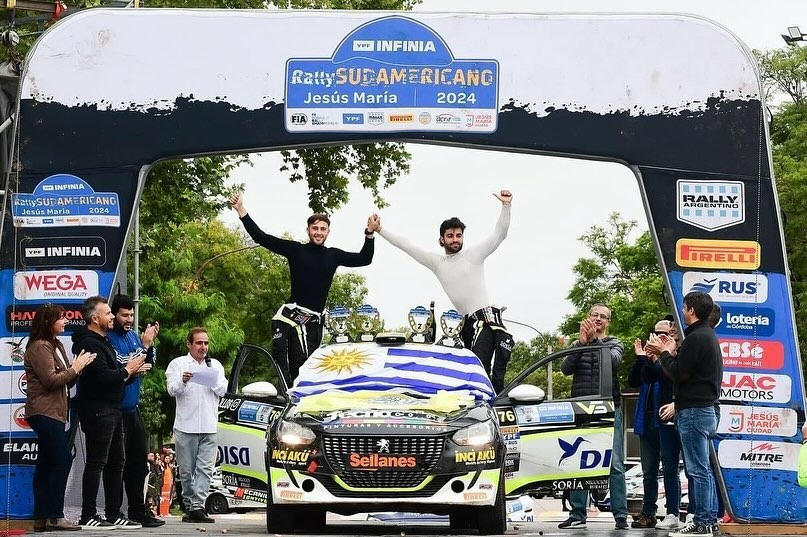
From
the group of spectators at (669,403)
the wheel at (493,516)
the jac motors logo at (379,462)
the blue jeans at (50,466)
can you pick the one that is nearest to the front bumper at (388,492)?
the jac motors logo at (379,462)

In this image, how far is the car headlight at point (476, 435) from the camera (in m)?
11.2

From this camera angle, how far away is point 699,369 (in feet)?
40.0

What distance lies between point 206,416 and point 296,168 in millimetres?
15926

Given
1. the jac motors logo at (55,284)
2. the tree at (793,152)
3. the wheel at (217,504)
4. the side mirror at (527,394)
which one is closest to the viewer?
the side mirror at (527,394)

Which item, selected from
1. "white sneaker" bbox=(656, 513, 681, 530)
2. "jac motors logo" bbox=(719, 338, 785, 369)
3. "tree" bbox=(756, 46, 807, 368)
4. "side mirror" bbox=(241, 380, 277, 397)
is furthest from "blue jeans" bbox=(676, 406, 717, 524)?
"tree" bbox=(756, 46, 807, 368)

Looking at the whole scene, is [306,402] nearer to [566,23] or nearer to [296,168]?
[566,23]

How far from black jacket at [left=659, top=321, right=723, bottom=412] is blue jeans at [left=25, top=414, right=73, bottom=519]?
17.4ft

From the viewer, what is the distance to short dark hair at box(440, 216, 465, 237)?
14438mm

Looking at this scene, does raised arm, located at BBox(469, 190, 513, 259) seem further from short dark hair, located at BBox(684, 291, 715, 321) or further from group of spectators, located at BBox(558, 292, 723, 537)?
short dark hair, located at BBox(684, 291, 715, 321)

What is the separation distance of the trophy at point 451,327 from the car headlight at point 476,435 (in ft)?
6.04

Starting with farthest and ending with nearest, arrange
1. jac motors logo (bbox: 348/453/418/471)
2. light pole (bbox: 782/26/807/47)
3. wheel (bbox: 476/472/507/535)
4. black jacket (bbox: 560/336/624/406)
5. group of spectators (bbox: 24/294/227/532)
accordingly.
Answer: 1. light pole (bbox: 782/26/807/47)
2. black jacket (bbox: 560/336/624/406)
3. group of spectators (bbox: 24/294/227/532)
4. wheel (bbox: 476/472/507/535)
5. jac motors logo (bbox: 348/453/418/471)

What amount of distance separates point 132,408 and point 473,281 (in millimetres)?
3485

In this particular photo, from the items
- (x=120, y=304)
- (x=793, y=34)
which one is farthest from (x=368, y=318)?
(x=793, y=34)

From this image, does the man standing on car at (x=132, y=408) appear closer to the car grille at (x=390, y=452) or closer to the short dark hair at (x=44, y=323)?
the short dark hair at (x=44, y=323)
